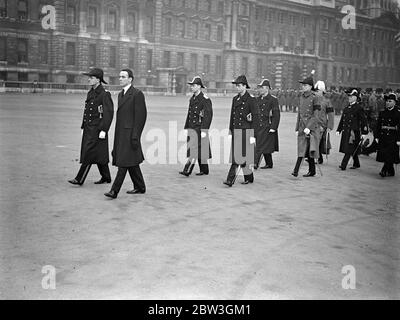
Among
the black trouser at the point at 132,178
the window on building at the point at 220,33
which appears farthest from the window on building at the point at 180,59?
the black trouser at the point at 132,178

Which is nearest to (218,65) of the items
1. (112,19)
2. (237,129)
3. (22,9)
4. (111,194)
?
(112,19)

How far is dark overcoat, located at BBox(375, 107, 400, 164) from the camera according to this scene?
11.0m

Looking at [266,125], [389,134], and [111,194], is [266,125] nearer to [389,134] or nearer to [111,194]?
[389,134]

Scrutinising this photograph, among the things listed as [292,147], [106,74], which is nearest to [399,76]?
[106,74]

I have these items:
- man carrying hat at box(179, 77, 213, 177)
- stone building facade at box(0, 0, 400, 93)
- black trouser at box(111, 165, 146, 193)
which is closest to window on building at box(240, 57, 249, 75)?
stone building facade at box(0, 0, 400, 93)

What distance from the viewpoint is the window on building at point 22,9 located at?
165ft

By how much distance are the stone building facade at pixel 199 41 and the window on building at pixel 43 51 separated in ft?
0.32

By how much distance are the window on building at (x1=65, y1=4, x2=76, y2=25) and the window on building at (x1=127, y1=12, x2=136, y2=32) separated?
6948 millimetres

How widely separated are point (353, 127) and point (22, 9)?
45.8m

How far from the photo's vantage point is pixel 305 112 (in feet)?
35.1

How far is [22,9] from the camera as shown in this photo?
50375 mm

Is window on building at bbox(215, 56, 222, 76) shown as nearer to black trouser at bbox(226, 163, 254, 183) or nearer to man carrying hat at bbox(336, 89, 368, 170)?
man carrying hat at bbox(336, 89, 368, 170)

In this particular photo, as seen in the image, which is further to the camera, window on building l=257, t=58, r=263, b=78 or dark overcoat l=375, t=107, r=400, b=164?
window on building l=257, t=58, r=263, b=78
